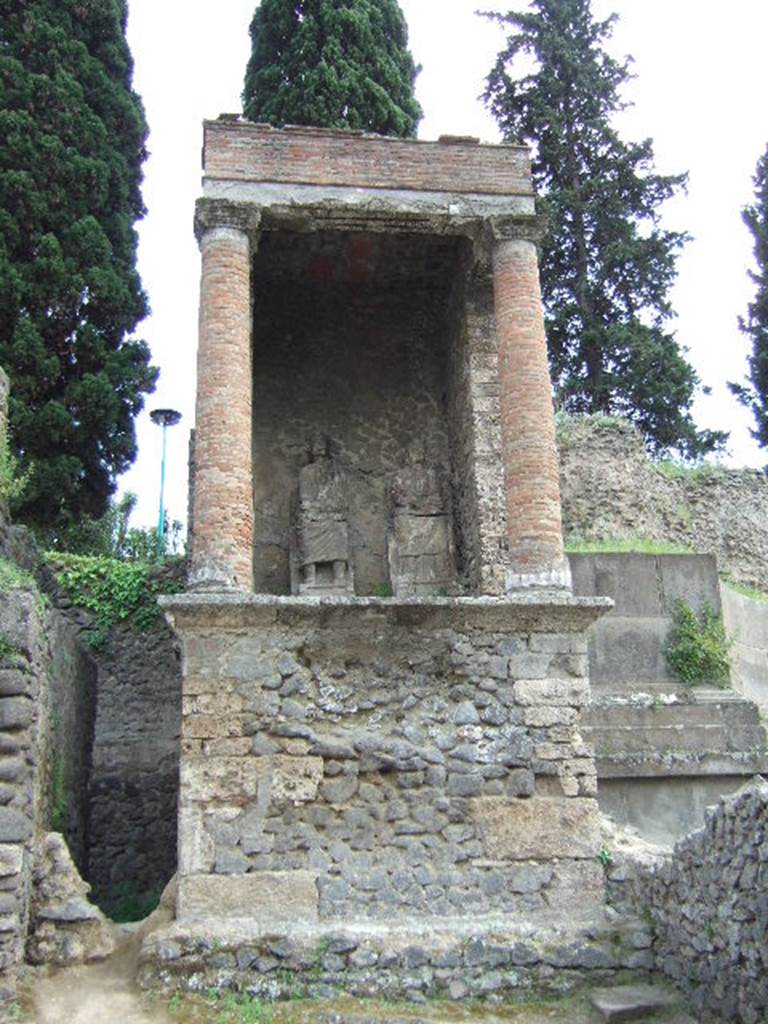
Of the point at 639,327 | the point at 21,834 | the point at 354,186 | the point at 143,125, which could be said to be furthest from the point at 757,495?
the point at 21,834

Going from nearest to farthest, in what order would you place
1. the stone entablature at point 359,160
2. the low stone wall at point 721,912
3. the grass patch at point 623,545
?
the low stone wall at point 721,912 → the stone entablature at point 359,160 → the grass patch at point 623,545

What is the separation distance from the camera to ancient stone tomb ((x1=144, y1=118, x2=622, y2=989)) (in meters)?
7.69

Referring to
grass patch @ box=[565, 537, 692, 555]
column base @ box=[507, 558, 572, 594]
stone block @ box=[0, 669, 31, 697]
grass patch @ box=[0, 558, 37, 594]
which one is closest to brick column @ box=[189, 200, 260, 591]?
grass patch @ box=[0, 558, 37, 594]

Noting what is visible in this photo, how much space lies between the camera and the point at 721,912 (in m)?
6.50

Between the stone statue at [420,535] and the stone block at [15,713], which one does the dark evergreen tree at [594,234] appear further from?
the stone block at [15,713]

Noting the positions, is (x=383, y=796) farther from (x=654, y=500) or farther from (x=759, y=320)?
(x=759, y=320)

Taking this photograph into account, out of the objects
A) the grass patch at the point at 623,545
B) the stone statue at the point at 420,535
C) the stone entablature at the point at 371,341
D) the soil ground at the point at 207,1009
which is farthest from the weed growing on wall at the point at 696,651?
the soil ground at the point at 207,1009

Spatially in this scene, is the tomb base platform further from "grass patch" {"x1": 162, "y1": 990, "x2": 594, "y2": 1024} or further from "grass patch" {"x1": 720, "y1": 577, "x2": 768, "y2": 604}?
"grass patch" {"x1": 720, "y1": 577, "x2": 768, "y2": 604}

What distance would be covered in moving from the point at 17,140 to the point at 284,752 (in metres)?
11.6

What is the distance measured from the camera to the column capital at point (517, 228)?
10.3m

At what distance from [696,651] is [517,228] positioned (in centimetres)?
476

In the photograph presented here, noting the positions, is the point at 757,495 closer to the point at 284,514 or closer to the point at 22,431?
the point at 284,514

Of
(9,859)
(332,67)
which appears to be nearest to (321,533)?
(9,859)

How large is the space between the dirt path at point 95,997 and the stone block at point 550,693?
135 inches
